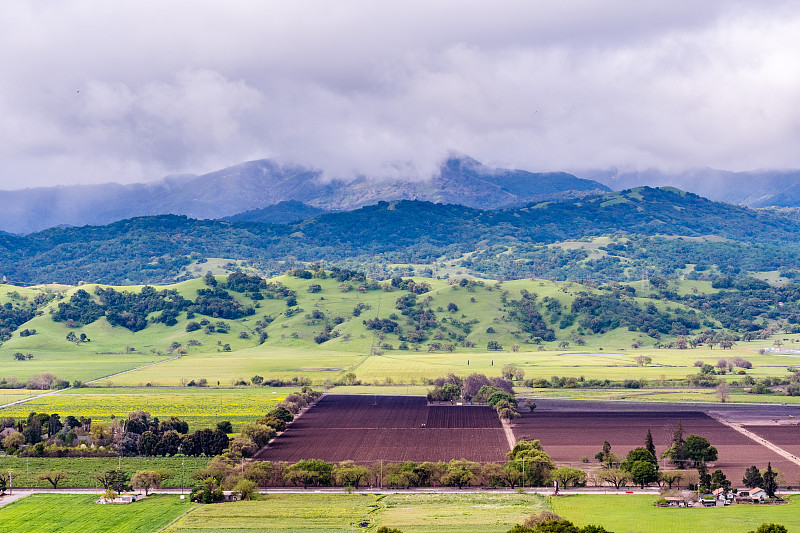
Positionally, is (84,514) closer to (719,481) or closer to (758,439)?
(719,481)

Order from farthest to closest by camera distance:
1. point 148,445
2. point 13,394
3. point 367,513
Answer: point 13,394, point 148,445, point 367,513

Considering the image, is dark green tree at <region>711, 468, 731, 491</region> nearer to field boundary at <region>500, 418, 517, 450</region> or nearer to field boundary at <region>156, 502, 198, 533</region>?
field boundary at <region>500, 418, 517, 450</region>

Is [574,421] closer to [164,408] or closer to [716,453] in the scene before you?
[716,453]

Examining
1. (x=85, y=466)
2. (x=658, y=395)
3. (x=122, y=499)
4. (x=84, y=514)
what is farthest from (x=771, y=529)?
(x=658, y=395)

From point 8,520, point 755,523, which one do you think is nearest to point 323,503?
point 8,520

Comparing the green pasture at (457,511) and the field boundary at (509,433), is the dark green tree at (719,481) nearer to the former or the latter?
the green pasture at (457,511)
